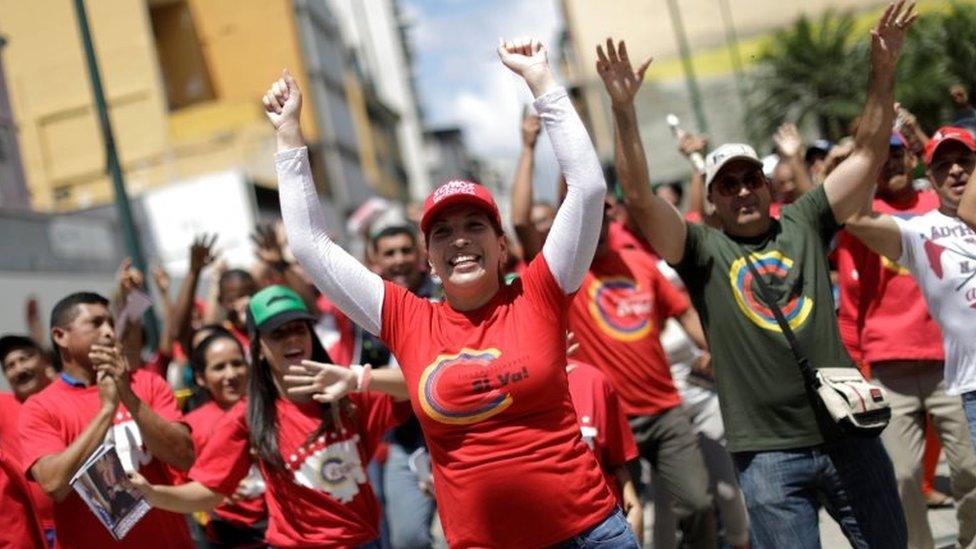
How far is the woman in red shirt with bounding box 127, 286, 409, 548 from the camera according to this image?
5.36 meters

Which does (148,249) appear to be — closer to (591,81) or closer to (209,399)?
(591,81)

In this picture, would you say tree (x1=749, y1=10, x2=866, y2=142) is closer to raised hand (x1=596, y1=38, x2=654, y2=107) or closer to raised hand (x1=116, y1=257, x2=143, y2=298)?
raised hand (x1=116, y1=257, x2=143, y2=298)

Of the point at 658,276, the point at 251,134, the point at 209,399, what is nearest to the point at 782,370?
the point at 658,276

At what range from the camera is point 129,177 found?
38.1 metres

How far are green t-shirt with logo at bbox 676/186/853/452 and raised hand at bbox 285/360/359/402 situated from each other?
1.39m

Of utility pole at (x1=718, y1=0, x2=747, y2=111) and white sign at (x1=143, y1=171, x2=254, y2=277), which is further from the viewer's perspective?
utility pole at (x1=718, y1=0, x2=747, y2=111)

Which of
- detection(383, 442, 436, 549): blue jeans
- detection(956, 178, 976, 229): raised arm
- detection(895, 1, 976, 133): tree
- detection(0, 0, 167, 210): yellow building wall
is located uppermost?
detection(0, 0, 167, 210): yellow building wall

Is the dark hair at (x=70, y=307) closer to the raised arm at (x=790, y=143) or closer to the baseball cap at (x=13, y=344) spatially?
the baseball cap at (x=13, y=344)

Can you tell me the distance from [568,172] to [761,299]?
1380mm

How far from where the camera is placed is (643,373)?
23.9ft

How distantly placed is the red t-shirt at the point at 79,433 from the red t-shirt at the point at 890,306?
3.27 meters

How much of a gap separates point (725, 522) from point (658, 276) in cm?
136

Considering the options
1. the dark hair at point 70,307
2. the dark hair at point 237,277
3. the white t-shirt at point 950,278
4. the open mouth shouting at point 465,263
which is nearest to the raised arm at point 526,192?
the white t-shirt at point 950,278

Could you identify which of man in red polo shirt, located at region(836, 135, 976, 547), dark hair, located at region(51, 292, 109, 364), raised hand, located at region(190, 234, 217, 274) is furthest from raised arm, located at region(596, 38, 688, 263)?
raised hand, located at region(190, 234, 217, 274)
